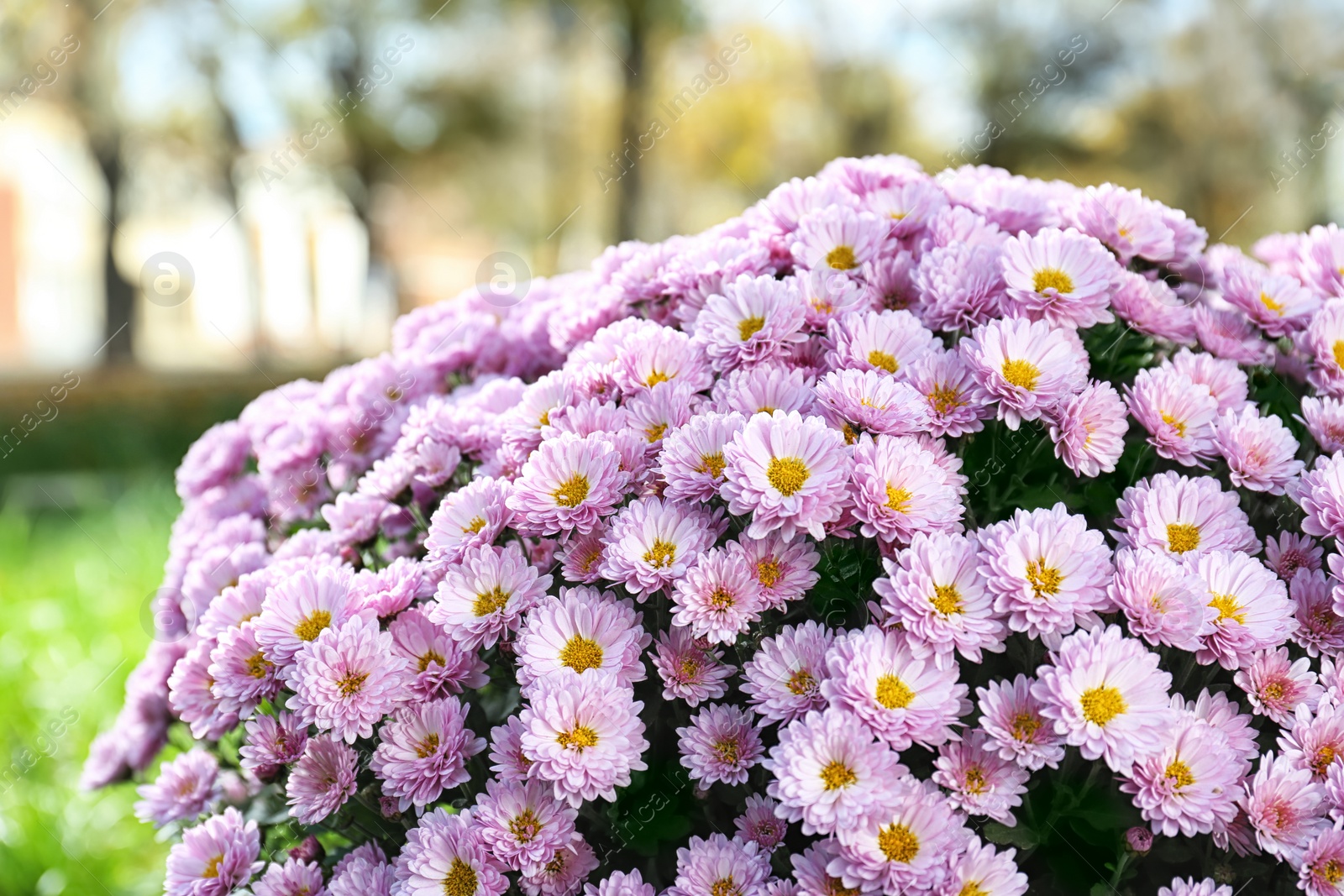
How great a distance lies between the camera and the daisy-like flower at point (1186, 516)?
4.60 feet

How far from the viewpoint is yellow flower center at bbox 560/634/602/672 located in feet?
4.34

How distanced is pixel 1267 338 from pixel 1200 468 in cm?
37

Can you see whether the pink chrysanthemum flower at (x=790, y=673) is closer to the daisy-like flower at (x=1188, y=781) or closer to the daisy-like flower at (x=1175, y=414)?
the daisy-like flower at (x=1188, y=781)

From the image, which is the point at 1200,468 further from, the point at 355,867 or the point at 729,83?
Answer: the point at 729,83

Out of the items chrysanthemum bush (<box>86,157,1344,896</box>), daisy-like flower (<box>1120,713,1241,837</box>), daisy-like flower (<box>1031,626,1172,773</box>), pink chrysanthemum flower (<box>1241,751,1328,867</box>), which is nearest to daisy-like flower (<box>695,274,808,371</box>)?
chrysanthemum bush (<box>86,157,1344,896</box>)

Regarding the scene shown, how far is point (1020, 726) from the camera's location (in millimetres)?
1229

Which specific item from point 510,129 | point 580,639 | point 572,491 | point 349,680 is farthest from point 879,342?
point 510,129

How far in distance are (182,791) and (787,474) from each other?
126cm

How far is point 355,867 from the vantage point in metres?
1.44

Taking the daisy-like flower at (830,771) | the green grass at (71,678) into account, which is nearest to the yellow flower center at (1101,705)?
the daisy-like flower at (830,771)

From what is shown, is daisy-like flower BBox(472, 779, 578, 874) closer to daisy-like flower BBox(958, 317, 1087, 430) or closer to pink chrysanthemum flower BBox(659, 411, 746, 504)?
pink chrysanthemum flower BBox(659, 411, 746, 504)

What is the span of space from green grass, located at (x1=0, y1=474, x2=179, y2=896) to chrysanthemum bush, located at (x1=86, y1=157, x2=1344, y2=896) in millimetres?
1107

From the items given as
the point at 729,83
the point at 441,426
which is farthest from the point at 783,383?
the point at 729,83

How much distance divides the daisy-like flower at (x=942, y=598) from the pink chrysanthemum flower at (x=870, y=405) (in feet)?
0.54
